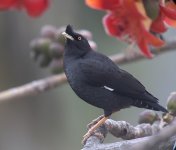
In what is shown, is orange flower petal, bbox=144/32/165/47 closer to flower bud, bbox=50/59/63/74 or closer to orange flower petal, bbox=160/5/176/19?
orange flower petal, bbox=160/5/176/19

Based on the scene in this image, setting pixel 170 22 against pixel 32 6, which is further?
pixel 32 6

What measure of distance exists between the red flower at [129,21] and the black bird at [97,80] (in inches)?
10.0

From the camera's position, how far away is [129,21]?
53.1 inches

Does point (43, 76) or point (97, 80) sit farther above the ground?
point (97, 80)

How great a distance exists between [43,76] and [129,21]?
10.8ft

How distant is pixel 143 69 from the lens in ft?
16.4

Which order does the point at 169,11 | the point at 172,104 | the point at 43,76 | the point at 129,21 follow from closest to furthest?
the point at 169,11, the point at 129,21, the point at 172,104, the point at 43,76

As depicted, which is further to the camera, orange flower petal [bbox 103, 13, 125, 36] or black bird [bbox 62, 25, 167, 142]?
black bird [bbox 62, 25, 167, 142]

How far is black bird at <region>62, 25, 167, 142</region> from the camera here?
1.64m

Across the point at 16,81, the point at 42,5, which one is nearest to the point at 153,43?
the point at 42,5

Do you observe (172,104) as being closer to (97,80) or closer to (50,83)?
(97,80)

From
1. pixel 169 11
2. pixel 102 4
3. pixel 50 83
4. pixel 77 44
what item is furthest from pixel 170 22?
pixel 50 83

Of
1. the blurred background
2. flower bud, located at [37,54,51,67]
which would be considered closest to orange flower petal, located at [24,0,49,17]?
flower bud, located at [37,54,51,67]

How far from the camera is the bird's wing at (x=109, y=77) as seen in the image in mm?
1634
